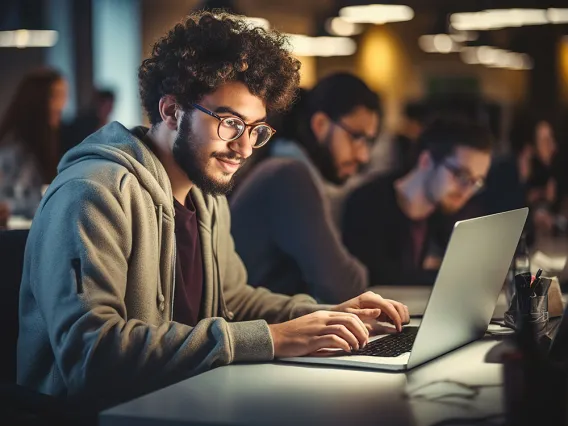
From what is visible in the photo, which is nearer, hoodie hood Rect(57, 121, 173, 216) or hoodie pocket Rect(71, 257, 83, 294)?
hoodie pocket Rect(71, 257, 83, 294)

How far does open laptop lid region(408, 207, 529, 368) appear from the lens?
1.67 meters

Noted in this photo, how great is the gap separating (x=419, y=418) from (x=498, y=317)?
3.45ft

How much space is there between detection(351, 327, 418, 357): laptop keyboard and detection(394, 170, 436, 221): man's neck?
179 centimetres

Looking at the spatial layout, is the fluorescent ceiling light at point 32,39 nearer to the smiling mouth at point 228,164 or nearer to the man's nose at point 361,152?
the man's nose at point 361,152

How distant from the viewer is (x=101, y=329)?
170 centimetres

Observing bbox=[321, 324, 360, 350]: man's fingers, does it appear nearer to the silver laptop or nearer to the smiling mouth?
the silver laptop

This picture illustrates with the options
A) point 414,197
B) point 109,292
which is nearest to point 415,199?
point 414,197


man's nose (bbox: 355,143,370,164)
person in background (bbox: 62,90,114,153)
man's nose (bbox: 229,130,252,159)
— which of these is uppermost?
man's nose (bbox: 229,130,252,159)

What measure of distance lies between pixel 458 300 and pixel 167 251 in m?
0.66

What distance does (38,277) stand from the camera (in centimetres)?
184

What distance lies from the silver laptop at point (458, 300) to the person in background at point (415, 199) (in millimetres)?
1644

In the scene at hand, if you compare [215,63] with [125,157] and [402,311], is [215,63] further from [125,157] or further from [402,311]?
[402,311]

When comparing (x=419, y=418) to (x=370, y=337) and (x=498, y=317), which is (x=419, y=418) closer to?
(x=370, y=337)

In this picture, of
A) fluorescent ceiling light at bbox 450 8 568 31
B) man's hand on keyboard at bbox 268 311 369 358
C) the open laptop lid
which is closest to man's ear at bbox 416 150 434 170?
the open laptop lid
